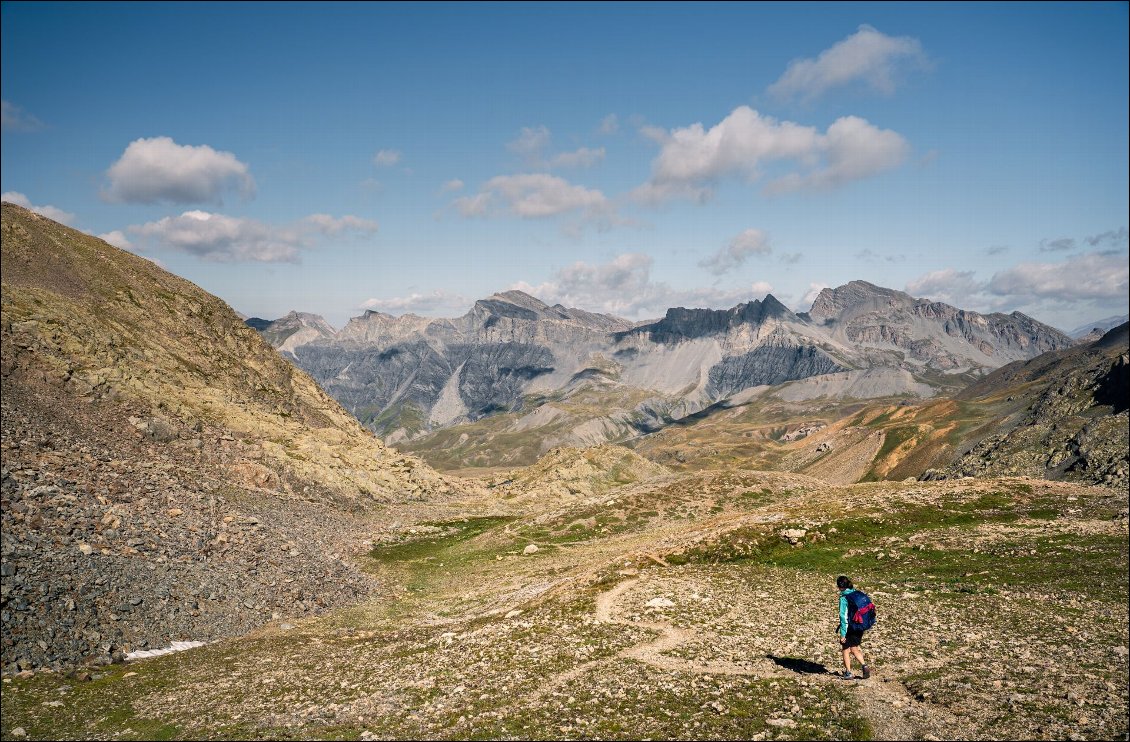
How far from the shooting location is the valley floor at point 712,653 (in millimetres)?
19281

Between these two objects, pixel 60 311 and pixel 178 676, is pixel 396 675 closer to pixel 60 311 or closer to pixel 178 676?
pixel 178 676

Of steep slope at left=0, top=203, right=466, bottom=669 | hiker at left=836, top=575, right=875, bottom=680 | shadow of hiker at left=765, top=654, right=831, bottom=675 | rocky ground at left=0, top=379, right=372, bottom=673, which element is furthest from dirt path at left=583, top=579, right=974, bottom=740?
steep slope at left=0, top=203, right=466, bottom=669

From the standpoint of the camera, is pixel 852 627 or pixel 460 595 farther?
pixel 460 595

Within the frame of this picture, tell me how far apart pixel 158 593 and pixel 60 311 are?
5393 cm

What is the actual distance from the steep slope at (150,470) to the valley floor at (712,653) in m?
4.16

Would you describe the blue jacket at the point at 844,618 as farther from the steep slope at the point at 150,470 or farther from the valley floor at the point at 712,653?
the steep slope at the point at 150,470

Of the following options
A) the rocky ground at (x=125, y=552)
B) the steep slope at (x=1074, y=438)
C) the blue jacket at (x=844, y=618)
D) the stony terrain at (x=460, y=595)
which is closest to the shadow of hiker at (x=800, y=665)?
A: the stony terrain at (x=460, y=595)

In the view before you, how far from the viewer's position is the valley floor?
63.3ft

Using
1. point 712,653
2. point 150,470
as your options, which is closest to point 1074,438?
point 712,653

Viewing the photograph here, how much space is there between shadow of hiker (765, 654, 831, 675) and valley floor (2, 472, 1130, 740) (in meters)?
0.15

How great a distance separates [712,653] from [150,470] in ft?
180

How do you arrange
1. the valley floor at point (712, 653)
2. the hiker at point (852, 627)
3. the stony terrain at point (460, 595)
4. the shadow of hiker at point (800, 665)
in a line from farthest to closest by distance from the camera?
1. the shadow of hiker at point (800, 665)
2. the hiker at point (852, 627)
3. the stony terrain at point (460, 595)
4. the valley floor at point (712, 653)

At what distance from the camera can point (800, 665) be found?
24.3 metres

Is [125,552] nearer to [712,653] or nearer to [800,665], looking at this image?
[712,653]
